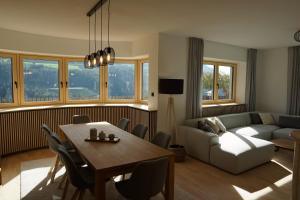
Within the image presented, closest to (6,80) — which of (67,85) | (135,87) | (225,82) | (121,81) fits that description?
(67,85)

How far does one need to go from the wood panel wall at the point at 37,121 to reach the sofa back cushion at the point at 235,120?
6.02ft

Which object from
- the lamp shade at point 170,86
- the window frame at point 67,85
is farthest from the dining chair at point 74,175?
the window frame at point 67,85

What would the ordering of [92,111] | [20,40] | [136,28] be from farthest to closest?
[92,111], [20,40], [136,28]

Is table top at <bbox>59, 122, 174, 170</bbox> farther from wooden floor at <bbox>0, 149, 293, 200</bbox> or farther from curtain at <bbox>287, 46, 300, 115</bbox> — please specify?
curtain at <bbox>287, 46, 300, 115</bbox>

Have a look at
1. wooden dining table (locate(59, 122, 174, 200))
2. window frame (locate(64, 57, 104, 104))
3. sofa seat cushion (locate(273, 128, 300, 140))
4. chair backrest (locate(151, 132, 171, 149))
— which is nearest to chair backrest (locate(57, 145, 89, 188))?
wooden dining table (locate(59, 122, 174, 200))

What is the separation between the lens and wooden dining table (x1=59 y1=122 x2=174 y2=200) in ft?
6.69

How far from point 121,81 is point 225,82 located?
307 cm

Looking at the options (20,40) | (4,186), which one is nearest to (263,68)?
(20,40)

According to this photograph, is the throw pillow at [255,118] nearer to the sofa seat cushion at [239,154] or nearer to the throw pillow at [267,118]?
the throw pillow at [267,118]

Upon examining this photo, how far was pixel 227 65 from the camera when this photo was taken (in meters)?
6.39

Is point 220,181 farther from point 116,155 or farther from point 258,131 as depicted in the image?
point 258,131

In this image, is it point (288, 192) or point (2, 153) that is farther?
point (2, 153)

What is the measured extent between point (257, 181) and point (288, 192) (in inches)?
17.0

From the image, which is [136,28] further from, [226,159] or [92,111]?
[226,159]
